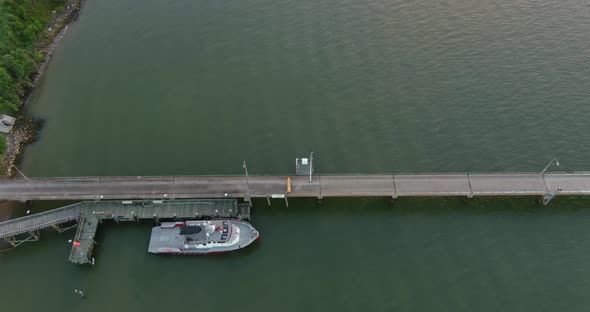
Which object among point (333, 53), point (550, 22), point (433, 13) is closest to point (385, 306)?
point (333, 53)

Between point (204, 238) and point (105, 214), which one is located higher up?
point (105, 214)

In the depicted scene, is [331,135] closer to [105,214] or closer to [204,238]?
[204,238]

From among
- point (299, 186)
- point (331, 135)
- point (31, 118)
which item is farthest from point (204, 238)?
point (31, 118)

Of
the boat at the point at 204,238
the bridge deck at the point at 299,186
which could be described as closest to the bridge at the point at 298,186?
the bridge deck at the point at 299,186

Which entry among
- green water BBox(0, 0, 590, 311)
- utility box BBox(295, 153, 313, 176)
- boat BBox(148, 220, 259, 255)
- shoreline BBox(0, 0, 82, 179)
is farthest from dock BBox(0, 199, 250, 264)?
shoreline BBox(0, 0, 82, 179)

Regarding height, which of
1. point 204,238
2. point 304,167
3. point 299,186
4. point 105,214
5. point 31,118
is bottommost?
point 204,238

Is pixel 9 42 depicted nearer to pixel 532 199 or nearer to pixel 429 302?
pixel 429 302
